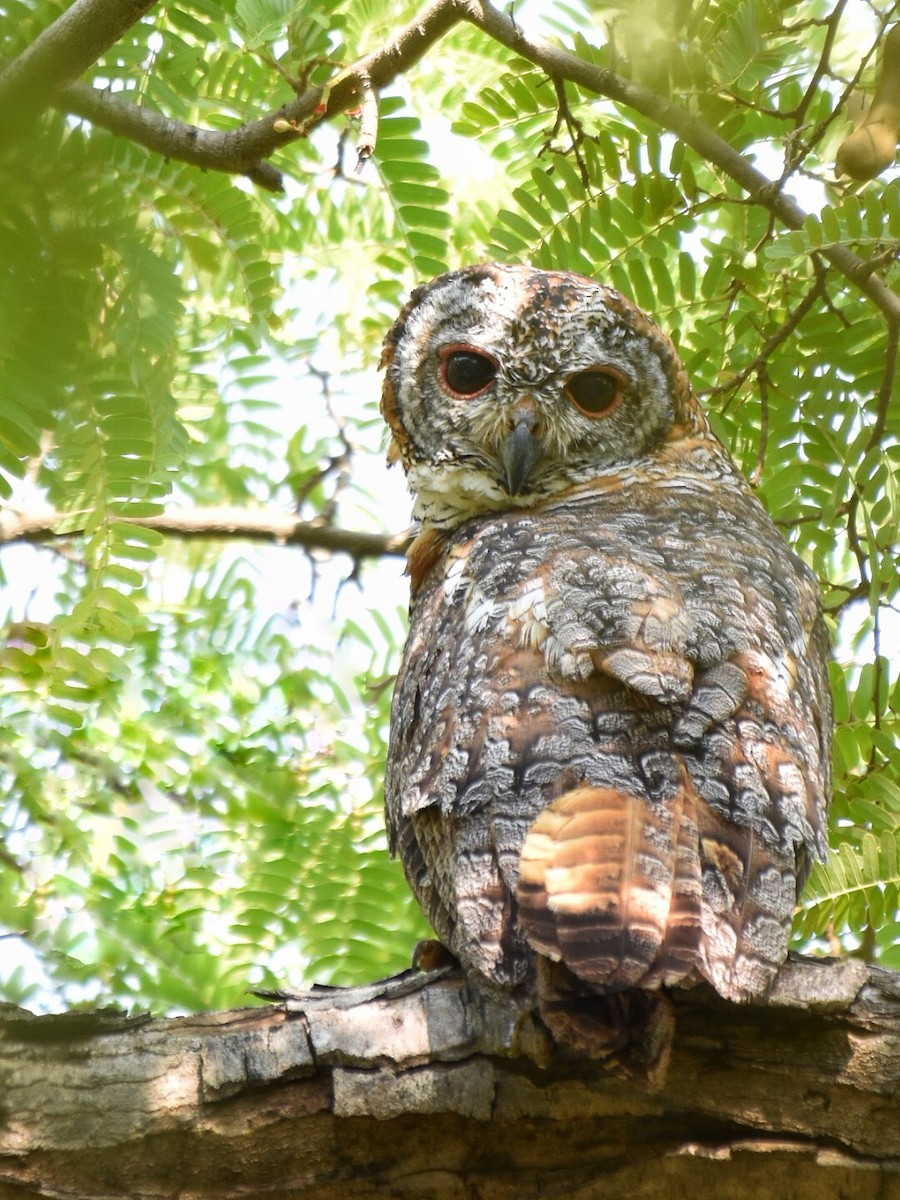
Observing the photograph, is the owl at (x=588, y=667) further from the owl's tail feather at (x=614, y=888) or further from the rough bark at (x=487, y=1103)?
the rough bark at (x=487, y=1103)

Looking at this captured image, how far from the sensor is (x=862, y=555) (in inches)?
152

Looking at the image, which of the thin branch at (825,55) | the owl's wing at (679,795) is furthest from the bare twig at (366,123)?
the thin branch at (825,55)

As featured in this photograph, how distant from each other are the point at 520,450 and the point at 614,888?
192cm

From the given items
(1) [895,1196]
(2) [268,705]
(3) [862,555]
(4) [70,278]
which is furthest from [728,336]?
(4) [70,278]

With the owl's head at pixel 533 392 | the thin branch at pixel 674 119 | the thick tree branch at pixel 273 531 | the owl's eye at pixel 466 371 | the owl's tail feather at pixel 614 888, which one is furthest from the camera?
the thick tree branch at pixel 273 531

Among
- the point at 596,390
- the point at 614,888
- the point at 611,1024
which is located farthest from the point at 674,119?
the point at 611,1024

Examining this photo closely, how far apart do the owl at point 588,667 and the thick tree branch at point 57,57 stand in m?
1.47

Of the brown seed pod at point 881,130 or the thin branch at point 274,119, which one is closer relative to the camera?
the thin branch at point 274,119

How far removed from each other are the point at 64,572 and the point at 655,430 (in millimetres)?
2207

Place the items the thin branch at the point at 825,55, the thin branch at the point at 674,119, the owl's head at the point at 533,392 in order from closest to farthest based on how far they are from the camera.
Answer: the thin branch at the point at 825,55 < the thin branch at the point at 674,119 < the owl's head at the point at 533,392

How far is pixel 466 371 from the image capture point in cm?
417

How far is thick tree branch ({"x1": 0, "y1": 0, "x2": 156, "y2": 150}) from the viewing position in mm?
863

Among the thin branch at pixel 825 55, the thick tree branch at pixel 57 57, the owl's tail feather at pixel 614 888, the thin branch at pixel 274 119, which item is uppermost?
the thin branch at pixel 825 55

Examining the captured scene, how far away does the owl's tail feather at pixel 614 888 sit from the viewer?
2139 millimetres
